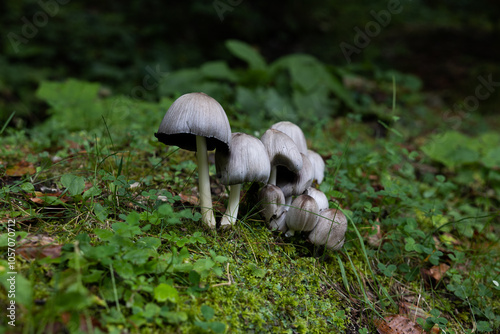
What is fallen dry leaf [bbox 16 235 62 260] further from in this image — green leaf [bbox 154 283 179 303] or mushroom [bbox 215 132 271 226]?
mushroom [bbox 215 132 271 226]

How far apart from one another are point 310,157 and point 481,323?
118 cm

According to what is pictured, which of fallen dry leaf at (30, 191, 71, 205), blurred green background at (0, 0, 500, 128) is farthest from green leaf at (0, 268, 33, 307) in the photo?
blurred green background at (0, 0, 500, 128)

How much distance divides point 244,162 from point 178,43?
257 inches

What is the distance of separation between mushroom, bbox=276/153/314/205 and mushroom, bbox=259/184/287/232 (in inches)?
3.4

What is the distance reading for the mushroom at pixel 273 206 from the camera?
5.62ft

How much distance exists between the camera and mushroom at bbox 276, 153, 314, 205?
181 centimetres

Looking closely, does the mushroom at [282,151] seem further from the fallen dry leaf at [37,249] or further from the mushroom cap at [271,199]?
the fallen dry leaf at [37,249]

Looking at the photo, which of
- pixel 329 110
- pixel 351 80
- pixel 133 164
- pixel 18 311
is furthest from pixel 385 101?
pixel 18 311

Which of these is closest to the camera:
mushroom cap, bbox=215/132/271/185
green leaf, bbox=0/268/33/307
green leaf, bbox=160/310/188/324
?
green leaf, bbox=0/268/33/307

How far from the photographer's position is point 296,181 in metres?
1.83

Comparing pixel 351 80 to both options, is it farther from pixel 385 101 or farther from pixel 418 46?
pixel 418 46

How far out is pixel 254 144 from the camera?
1.58m

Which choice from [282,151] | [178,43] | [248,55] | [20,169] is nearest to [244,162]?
[282,151]

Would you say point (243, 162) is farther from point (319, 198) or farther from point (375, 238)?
point (375, 238)
